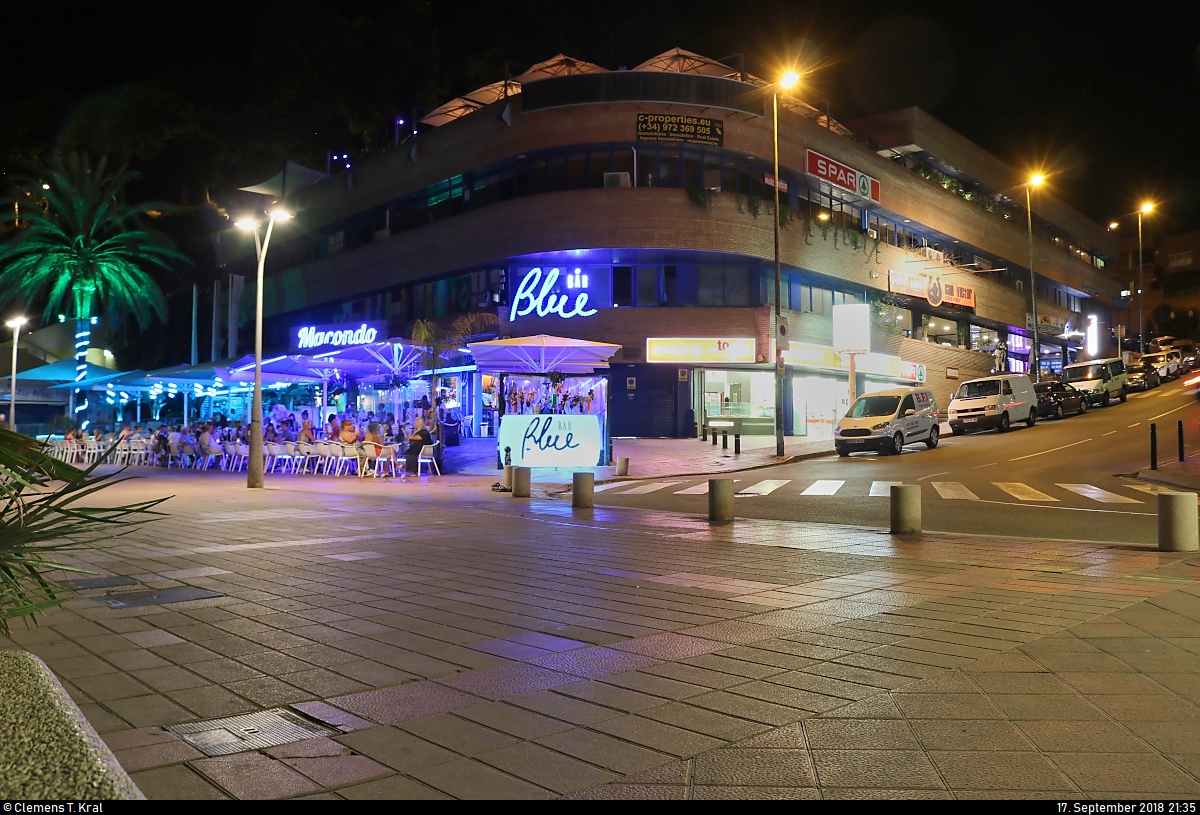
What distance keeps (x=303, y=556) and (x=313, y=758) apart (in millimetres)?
6626

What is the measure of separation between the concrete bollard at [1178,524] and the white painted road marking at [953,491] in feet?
20.9

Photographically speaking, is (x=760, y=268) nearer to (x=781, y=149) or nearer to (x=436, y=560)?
(x=781, y=149)

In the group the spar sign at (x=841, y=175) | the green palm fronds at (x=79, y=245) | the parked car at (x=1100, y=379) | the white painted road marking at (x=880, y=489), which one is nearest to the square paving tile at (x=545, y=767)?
the white painted road marking at (x=880, y=489)

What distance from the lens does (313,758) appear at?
3.93 metres

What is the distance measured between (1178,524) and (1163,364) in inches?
2285

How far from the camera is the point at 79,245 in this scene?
5103cm

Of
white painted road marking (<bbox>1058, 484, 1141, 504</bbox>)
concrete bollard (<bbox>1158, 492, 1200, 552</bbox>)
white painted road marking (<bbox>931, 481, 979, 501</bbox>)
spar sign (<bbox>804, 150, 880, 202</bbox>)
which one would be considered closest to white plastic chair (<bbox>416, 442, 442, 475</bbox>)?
white painted road marking (<bbox>931, 481, 979, 501</bbox>)

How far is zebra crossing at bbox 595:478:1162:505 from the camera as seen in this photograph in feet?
53.8

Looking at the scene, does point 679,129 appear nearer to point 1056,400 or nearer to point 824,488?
point 1056,400

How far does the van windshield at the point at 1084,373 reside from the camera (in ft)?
148

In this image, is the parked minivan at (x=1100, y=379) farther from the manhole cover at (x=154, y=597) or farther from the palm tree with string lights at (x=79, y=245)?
the palm tree with string lights at (x=79, y=245)

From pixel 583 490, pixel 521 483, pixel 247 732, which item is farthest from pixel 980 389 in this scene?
pixel 247 732

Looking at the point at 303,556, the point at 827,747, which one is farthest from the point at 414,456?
the point at 827,747

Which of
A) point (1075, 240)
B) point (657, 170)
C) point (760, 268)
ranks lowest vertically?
point (760, 268)
